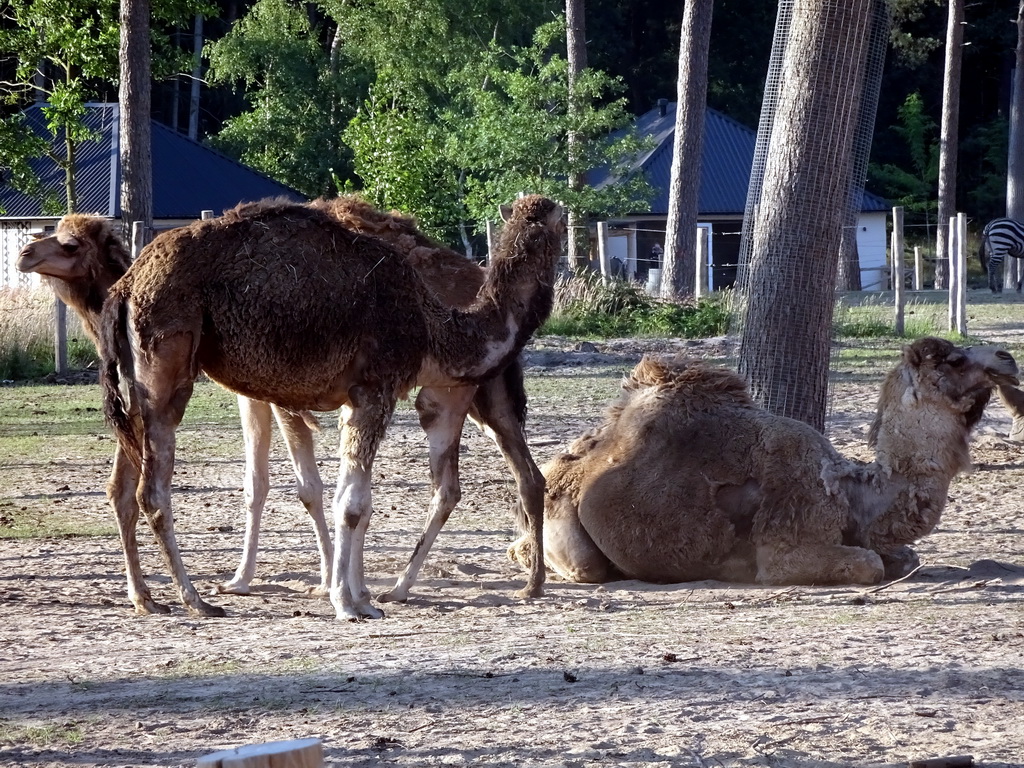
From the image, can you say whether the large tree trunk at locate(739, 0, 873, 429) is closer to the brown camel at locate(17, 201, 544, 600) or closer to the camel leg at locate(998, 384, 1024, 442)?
the camel leg at locate(998, 384, 1024, 442)

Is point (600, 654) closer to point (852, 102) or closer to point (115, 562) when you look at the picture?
point (115, 562)

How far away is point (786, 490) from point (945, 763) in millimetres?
Result: 3539

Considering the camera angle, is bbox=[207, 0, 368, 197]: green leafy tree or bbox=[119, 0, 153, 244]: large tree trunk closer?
bbox=[119, 0, 153, 244]: large tree trunk

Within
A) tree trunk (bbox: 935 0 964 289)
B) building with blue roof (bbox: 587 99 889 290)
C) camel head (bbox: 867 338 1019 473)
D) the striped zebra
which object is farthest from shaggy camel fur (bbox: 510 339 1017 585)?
building with blue roof (bbox: 587 99 889 290)

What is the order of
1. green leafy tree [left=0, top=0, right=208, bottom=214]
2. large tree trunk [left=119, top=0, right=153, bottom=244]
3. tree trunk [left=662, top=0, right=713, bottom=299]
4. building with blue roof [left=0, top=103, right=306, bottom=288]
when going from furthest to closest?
building with blue roof [left=0, top=103, right=306, bottom=288]
tree trunk [left=662, top=0, right=713, bottom=299]
large tree trunk [left=119, top=0, right=153, bottom=244]
green leafy tree [left=0, top=0, right=208, bottom=214]

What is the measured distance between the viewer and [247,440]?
27.5 feet

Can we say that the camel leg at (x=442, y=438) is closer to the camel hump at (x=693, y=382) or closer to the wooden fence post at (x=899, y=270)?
the camel hump at (x=693, y=382)

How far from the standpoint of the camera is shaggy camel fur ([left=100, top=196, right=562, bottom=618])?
7.16 metres

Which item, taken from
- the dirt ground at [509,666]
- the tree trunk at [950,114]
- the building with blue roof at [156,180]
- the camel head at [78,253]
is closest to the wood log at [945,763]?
the dirt ground at [509,666]

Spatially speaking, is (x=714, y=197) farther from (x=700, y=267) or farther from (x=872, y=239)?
(x=700, y=267)

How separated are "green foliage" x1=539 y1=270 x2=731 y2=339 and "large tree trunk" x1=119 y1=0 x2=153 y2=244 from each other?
7.51m

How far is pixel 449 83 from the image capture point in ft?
140

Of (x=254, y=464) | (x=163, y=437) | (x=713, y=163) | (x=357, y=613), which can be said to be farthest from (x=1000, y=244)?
(x=163, y=437)

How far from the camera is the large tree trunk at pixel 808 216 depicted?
10.3m
